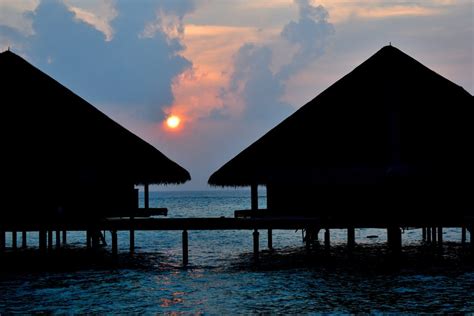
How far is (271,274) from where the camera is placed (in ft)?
58.7

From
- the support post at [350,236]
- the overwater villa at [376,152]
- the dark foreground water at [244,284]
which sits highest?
the overwater villa at [376,152]

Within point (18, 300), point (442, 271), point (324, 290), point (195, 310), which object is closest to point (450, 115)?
point (442, 271)

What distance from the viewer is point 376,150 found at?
17672mm

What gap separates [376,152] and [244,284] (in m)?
4.68

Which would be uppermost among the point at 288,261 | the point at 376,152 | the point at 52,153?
the point at 52,153

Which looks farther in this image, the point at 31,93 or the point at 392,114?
the point at 31,93

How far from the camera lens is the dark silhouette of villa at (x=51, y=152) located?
61.9ft

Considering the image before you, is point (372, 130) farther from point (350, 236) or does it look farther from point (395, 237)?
point (350, 236)

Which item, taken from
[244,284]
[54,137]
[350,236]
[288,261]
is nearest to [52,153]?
[54,137]

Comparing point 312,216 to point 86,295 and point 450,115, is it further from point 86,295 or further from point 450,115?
point 86,295

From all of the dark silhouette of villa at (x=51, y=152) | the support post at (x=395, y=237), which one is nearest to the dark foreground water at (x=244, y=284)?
the support post at (x=395, y=237)

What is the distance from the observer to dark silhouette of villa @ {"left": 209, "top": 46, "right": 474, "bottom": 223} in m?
17.5

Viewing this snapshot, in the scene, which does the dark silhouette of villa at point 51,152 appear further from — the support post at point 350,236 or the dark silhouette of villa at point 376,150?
the support post at point 350,236

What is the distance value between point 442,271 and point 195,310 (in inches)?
299
